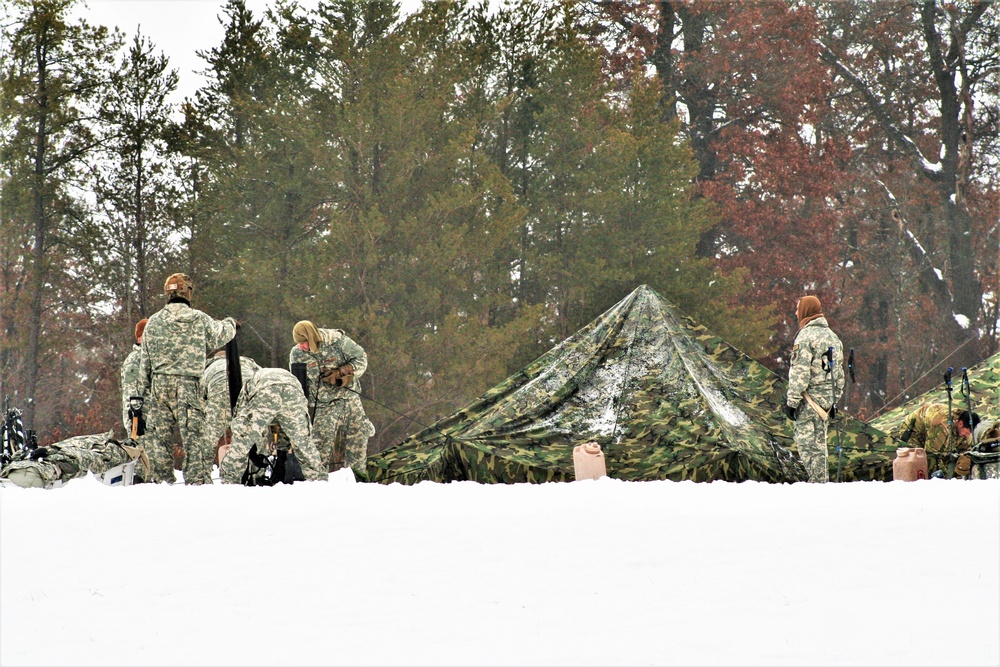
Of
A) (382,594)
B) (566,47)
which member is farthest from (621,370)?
(566,47)

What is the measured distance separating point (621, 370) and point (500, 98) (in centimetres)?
1264

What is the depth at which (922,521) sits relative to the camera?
592 centimetres

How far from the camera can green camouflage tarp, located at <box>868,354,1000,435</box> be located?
10781mm

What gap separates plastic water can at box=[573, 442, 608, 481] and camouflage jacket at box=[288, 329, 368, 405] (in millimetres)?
2049

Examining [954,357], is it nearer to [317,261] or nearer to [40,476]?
[317,261]

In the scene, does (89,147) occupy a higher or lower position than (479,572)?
higher

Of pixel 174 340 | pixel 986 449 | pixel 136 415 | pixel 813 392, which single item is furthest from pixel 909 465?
pixel 136 415

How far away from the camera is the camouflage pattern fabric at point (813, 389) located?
8.38 m

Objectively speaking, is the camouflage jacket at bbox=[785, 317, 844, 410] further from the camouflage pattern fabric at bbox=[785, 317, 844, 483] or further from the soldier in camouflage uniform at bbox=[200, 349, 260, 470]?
the soldier in camouflage uniform at bbox=[200, 349, 260, 470]

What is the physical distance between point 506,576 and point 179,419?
3.90 metres

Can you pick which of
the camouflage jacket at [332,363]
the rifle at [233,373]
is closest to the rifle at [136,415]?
the rifle at [233,373]

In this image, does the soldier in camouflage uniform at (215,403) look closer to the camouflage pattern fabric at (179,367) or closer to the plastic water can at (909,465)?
the camouflage pattern fabric at (179,367)

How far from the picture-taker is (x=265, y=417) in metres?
7.71

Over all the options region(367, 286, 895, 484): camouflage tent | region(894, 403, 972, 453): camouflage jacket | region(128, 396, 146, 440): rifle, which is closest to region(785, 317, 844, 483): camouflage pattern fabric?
region(367, 286, 895, 484): camouflage tent
